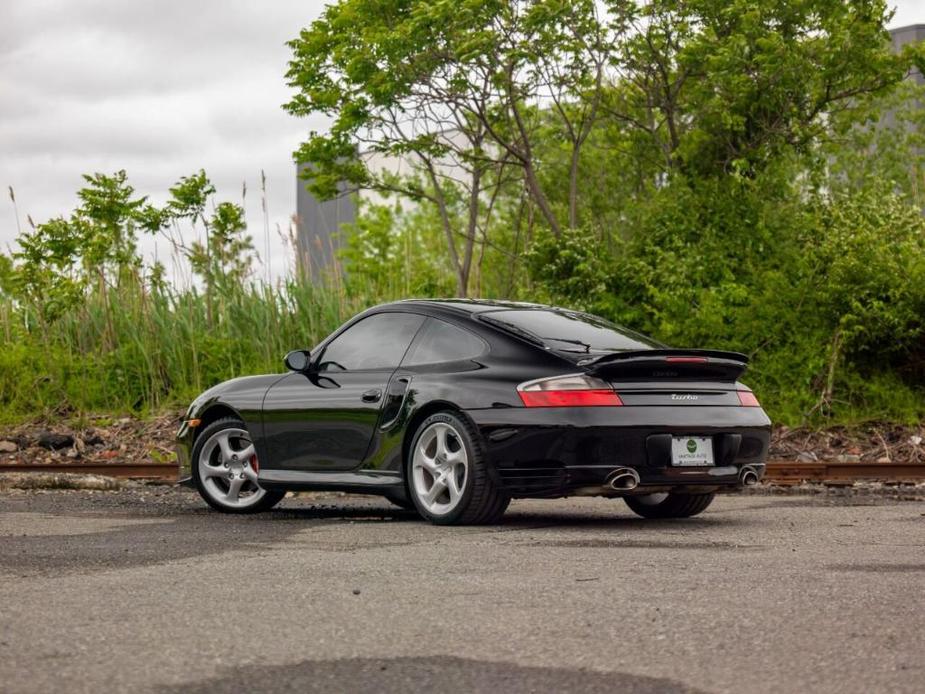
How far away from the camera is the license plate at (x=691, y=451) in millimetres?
8227

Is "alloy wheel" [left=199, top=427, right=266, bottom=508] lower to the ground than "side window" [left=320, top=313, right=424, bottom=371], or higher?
lower

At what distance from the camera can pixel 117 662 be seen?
4.34 metres

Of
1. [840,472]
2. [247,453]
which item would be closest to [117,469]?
[247,453]

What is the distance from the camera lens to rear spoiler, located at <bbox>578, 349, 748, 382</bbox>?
816 cm

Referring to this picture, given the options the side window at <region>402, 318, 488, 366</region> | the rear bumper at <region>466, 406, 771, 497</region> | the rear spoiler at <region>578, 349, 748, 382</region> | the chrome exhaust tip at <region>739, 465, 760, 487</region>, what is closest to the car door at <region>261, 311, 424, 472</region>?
the side window at <region>402, 318, 488, 366</region>

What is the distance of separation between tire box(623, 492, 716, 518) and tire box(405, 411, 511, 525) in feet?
4.50

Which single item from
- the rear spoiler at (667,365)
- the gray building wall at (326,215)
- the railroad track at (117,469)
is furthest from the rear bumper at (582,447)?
the gray building wall at (326,215)

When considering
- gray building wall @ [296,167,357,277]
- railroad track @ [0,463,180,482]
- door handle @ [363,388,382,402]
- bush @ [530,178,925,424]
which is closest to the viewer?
door handle @ [363,388,382,402]

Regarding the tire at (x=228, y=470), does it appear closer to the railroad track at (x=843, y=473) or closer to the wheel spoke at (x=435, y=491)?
the wheel spoke at (x=435, y=491)

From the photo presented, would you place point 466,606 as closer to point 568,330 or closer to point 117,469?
point 568,330

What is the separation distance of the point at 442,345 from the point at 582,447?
131 centimetres

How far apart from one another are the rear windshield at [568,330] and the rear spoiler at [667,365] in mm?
320

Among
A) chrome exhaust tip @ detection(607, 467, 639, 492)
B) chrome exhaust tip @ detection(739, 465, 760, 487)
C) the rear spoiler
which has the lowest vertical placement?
chrome exhaust tip @ detection(739, 465, 760, 487)

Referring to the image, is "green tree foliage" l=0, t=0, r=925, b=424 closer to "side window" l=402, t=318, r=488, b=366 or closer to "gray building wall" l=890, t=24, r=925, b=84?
"side window" l=402, t=318, r=488, b=366
